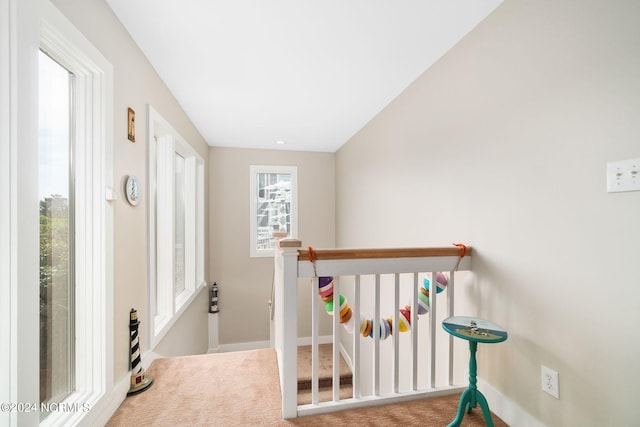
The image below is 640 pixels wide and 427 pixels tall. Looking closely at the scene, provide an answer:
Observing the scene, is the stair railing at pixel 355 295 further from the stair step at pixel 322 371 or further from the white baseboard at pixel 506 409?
the stair step at pixel 322 371

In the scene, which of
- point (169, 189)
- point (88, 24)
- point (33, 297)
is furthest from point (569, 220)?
point (169, 189)

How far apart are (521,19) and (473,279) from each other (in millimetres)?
1367

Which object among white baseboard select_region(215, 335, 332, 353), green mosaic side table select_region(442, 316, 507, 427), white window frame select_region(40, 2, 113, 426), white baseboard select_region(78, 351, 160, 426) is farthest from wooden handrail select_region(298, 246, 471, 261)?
white baseboard select_region(215, 335, 332, 353)

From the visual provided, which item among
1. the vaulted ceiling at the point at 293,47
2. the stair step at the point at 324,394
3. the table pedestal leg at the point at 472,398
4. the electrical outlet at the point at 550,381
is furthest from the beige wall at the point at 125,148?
the electrical outlet at the point at 550,381

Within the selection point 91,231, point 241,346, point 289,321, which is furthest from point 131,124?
point 241,346

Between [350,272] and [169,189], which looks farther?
[169,189]

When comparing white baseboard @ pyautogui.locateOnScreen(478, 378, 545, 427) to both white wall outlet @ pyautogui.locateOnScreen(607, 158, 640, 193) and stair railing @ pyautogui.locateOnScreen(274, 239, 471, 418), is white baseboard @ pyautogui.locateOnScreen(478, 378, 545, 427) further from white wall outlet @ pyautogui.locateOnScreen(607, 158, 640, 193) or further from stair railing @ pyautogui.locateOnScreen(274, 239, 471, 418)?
white wall outlet @ pyautogui.locateOnScreen(607, 158, 640, 193)

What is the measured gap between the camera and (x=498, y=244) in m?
1.45

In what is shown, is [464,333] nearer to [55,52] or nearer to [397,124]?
[397,124]

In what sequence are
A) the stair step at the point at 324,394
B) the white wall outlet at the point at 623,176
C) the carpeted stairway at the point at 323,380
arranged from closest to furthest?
1. the white wall outlet at the point at 623,176
2. the stair step at the point at 324,394
3. the carpeted stairway at the point at 323,380

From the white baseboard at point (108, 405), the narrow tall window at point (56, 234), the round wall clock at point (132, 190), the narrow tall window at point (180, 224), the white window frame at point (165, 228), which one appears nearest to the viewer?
the narrow tall window at point (56, 234)

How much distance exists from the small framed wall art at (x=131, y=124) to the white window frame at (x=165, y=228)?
22cm

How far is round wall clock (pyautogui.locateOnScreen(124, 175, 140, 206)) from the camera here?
1.60 meters

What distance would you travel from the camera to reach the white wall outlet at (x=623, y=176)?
36.0 inches
